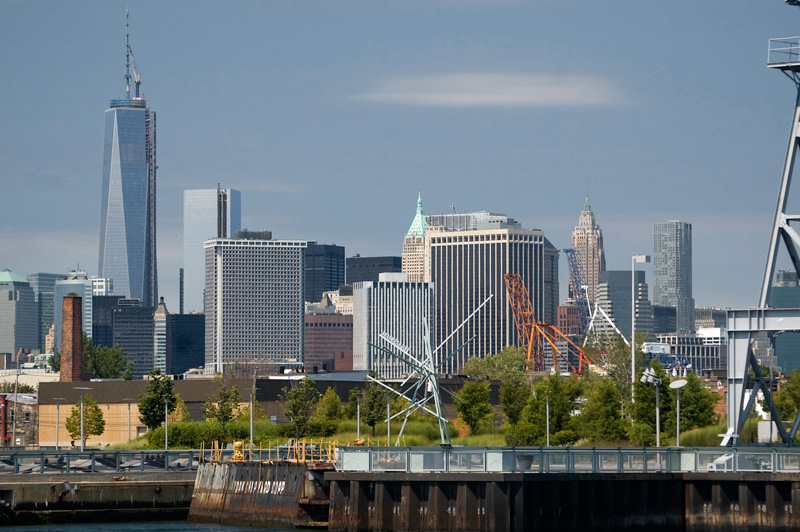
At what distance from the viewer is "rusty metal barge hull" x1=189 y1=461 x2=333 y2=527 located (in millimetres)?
60625

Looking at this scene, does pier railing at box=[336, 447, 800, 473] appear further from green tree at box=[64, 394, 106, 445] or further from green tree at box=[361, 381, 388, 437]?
green tree at box=[64, 394, 106, 445]

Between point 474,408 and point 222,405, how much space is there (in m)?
19.4

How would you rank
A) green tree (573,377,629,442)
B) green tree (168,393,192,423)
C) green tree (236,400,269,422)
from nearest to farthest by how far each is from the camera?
green tree (573,377,629,442) < green tree (236,400,269,422) < green tree (168,393,192,423)

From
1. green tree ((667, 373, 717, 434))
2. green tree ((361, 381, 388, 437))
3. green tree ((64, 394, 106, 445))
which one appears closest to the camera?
green tree ((667, 373, 717, 434))

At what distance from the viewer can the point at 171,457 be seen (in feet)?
273

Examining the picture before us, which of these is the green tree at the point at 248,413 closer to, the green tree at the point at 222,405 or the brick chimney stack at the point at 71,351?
the green tree at the point at 222,405

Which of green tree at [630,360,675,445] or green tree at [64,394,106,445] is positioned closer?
green tree at [630,360,675,445]

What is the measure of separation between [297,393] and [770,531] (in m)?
64.7

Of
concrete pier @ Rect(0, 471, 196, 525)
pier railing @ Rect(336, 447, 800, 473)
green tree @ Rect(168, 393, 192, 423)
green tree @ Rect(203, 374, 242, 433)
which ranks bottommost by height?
concrete pier @ Rect(0, 471, 196, 525)

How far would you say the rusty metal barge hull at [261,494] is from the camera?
6062cm

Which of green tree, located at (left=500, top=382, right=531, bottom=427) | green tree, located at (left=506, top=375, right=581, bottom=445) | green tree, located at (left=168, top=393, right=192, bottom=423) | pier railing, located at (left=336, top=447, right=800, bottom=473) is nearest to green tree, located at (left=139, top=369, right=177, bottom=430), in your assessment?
green tree, located at (left=168, top=393, right=192, bottom=423)

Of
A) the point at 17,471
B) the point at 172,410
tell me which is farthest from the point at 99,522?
the point at 172,410

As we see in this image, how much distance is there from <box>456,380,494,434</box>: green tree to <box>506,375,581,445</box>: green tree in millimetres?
12392

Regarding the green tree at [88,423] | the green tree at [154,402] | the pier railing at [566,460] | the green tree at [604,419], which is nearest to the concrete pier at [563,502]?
the pier railing at [566,460]
